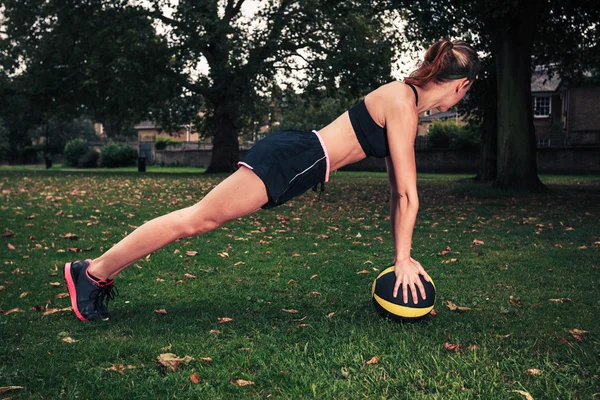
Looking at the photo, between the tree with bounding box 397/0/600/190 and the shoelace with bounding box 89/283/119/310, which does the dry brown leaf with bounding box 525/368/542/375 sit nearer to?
the shoelace with bounding box 89/283/119/310

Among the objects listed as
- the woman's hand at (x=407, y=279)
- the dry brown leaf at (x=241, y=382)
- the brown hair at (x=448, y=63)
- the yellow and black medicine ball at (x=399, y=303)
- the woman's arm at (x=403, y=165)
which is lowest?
the dry brown leaf at (x=241, y=382)

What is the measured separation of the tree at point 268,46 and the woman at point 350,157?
2336 cm

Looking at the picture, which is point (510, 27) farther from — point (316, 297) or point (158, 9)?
point (158, 9)

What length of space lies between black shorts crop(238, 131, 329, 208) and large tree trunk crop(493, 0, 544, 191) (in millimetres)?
14409

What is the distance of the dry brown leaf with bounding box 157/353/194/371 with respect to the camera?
359 centimetres

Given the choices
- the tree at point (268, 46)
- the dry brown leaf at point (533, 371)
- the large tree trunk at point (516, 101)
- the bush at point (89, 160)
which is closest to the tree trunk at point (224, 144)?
the tree at point (268, 46)

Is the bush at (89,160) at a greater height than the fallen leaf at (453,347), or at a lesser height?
greater

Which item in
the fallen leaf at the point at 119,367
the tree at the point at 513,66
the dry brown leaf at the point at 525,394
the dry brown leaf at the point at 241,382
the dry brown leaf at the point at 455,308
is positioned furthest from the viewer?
the tree at the point at 513,66

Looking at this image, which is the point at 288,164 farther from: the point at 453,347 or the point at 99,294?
the point at 99,294

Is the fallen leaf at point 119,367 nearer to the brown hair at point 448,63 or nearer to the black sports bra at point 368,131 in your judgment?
the black sports bra at point 368,131

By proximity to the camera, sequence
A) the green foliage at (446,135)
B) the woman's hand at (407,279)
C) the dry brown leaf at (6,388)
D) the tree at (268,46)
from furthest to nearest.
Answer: the green foliage at (446,135) → the tree at (268,46) → the woman's hand at (407,279) → the dry brown leaf at (6,388)

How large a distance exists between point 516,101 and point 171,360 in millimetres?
15865

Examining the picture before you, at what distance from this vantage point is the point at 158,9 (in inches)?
1180

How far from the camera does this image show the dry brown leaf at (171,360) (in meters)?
3.59
